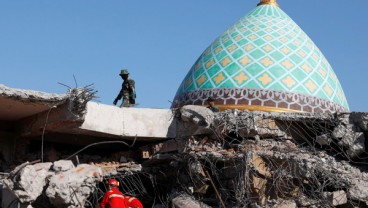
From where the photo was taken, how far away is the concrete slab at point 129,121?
28.0 feet

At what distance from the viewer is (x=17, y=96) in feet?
26.5

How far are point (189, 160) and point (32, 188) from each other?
5.85ft

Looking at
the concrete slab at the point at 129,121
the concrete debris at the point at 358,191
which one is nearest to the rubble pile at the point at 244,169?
the concrete debris at the point at 358,191

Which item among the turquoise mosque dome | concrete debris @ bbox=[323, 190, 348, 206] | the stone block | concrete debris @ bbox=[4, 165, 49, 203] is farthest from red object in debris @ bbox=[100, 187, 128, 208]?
the turquoise mosque dome

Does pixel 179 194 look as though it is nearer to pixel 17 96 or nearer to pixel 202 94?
pixel 17 96

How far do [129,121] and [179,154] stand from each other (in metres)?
0.86

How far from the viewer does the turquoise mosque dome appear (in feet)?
39.5

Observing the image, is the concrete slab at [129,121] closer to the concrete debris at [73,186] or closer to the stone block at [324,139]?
the concrete debris at [73,186]

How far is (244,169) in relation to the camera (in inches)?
296

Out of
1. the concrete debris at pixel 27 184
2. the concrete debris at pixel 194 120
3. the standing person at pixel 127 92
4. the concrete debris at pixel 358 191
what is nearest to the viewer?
the concrete debris at pixel 358 191

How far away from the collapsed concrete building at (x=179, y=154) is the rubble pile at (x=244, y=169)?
0.04 ft

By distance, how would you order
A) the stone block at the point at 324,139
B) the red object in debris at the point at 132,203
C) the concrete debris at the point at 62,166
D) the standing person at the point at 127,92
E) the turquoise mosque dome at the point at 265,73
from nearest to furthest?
1. the red object in debris at the point at 132,203
2. the stone block at the point at 324,139
3. the concrete debris at the point at 62,166
4. the standing person at the point at 127,92
5. the turquoise mosque dome at the point at 265,73

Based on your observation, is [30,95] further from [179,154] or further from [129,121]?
[179,154]

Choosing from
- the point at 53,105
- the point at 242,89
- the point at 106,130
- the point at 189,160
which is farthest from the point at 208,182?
the point at 242,89
